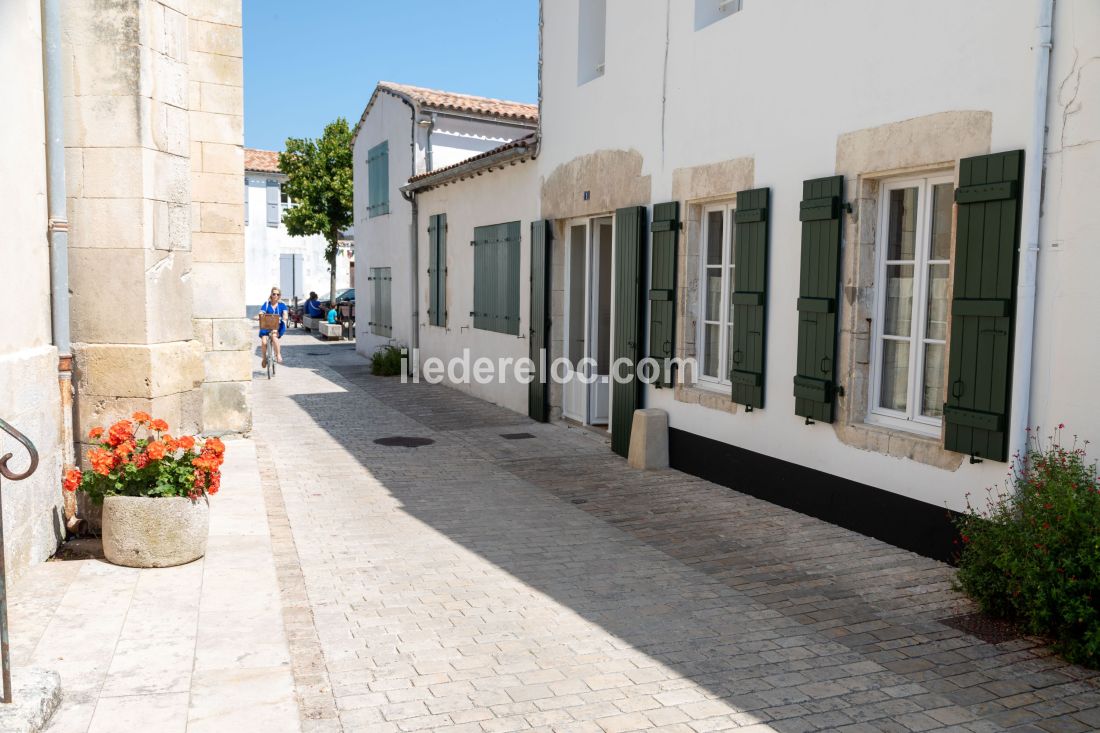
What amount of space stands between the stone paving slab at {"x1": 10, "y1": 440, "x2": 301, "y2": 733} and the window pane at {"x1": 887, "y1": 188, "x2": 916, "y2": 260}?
4525 millimetres

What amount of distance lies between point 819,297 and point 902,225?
75cm

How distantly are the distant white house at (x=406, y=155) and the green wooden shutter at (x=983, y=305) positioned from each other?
10.9m

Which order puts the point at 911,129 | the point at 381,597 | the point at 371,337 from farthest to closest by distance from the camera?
the point at 371,337
the point at 911,129
the point at 381,597

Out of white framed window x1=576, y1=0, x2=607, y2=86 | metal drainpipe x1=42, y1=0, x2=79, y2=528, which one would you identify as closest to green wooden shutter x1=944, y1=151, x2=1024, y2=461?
metal drainpipe x1=42, y1=0, x2=79, y2=528

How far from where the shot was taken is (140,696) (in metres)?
3.67

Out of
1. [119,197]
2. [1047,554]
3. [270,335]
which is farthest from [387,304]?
[1047,554]

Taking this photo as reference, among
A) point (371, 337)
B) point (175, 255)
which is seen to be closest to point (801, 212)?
point (175, 255)

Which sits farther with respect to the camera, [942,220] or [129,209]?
[129,209]

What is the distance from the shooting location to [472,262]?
13.9 metres

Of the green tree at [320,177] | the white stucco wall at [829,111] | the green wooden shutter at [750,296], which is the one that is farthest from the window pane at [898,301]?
the green tree at [320,177]

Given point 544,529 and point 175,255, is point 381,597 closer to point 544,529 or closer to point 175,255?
point 544,529

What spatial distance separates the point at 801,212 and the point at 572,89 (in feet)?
14.8

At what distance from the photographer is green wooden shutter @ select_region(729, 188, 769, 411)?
721cm

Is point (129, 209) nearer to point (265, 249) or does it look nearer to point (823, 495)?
point (823, 495)
